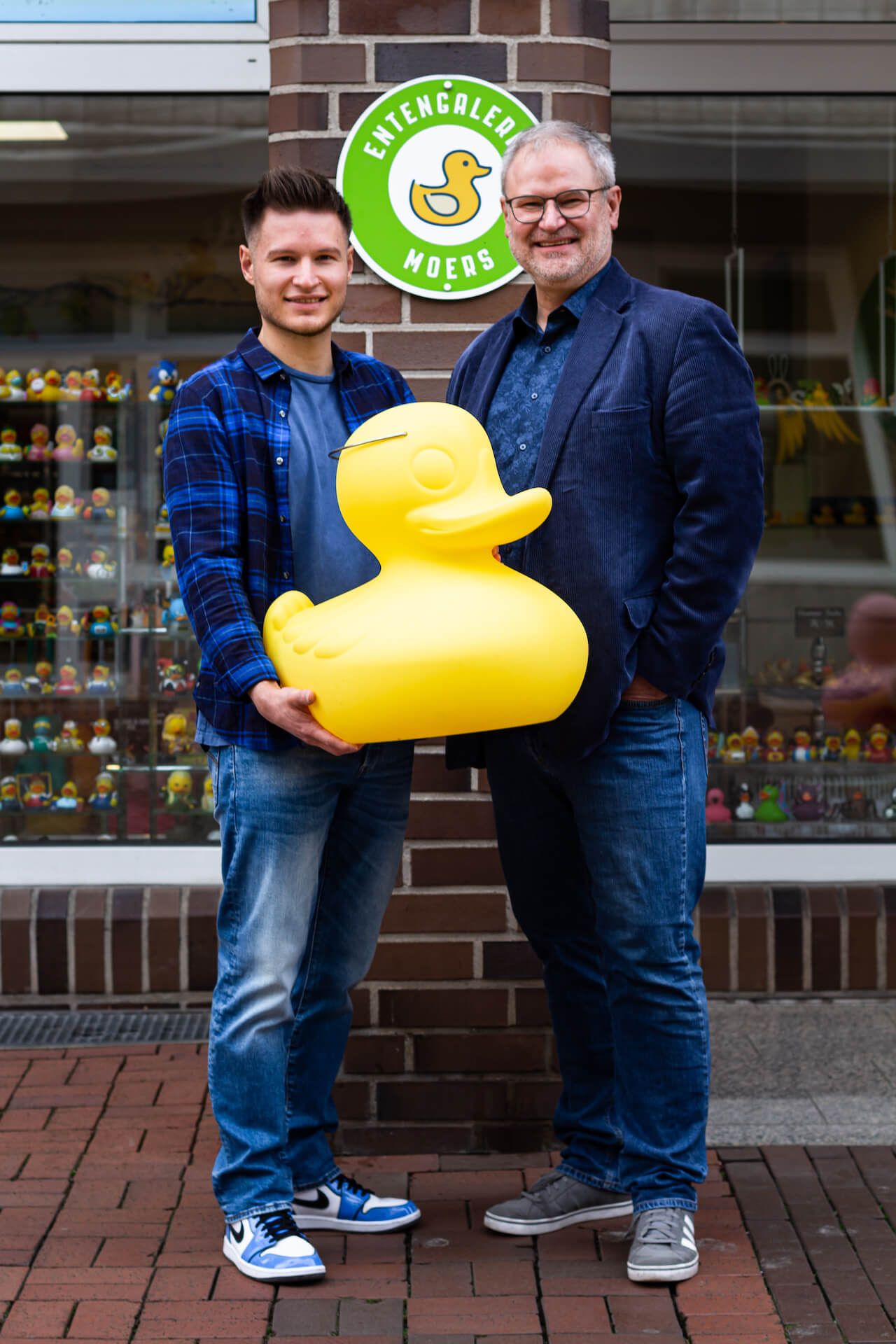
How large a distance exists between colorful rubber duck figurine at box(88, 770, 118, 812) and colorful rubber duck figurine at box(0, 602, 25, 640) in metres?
0.57

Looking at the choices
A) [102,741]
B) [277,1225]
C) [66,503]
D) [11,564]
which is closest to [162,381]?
[66,503]

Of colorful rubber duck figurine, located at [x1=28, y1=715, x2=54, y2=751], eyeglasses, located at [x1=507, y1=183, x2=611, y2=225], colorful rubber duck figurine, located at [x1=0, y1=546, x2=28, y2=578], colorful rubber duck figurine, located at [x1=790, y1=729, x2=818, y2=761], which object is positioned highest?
eyeglasses, located at [x1=507, y1=183, x2=611, y2=225]

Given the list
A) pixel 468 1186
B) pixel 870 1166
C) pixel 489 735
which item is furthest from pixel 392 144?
pixel 870 1166

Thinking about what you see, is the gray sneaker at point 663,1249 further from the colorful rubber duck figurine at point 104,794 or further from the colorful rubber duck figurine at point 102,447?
the colorful rubber duck figurine at point 102,447

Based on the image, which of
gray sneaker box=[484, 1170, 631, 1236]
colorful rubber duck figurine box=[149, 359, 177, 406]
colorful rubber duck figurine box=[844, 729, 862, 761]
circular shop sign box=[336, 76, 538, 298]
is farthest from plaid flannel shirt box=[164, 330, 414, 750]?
colorful rubber duck figurine box=[844, 729, 862, 761]

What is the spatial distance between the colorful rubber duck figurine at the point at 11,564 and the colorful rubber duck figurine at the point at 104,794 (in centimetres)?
75

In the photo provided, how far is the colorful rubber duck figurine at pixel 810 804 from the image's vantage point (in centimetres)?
500

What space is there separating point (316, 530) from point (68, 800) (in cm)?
259

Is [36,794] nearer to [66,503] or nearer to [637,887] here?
[66,503]

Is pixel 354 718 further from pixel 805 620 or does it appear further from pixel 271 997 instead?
pixel 805 620

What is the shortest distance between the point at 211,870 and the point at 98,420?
161 centimetres

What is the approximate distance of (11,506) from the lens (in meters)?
5.09

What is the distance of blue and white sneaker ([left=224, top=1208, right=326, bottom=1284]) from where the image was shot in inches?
111

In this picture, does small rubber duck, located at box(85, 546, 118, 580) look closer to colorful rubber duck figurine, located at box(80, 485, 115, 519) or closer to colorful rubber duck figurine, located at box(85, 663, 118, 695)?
colorful rubber duck figurine, located at box(80, 485, 115, 519)
